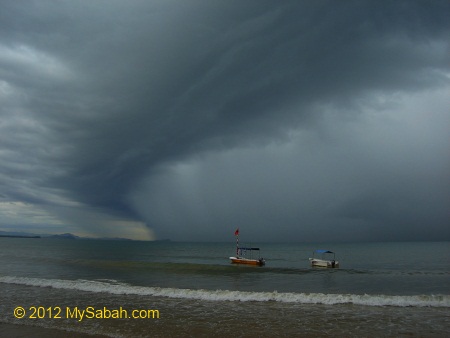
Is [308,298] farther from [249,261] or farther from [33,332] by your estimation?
[249,261]

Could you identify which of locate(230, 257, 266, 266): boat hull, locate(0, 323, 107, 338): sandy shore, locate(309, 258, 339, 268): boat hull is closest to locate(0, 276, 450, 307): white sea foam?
locate(0, 323, 107, 338): sandy shore

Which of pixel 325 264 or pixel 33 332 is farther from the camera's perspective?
pixel 325 264

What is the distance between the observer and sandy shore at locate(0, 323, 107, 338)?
536 inches

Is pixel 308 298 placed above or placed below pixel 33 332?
below

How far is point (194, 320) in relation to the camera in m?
16.5

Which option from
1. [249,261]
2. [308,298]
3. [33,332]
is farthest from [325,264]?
[33,332]

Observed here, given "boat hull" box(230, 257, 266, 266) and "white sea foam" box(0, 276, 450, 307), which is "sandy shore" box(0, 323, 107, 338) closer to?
"white sea foam" box(0, 276, 450, 307)

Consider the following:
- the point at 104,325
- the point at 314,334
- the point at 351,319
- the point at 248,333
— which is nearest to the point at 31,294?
the point at 104,325

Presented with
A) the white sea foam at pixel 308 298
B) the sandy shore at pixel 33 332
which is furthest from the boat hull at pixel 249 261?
the sandy shore at pixel 33 332

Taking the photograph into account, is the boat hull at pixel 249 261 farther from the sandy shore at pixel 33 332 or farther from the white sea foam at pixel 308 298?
the sandy shore at pixel 33 332

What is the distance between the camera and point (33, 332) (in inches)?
558

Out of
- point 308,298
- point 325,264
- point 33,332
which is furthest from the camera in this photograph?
point 325,264

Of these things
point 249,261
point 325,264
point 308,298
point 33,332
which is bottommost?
point 325,264

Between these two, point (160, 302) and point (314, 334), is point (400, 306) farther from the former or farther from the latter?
point (160, 302)
